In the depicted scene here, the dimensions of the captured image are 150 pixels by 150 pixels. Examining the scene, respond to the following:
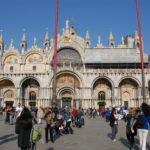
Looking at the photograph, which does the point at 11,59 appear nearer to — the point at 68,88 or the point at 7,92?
the point at 7,92

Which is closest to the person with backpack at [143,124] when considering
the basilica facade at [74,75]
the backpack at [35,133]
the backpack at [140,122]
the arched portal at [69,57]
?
the backpack at [140,122]

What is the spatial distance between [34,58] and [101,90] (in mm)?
16244

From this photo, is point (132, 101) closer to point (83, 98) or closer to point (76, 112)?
point (83, 98)

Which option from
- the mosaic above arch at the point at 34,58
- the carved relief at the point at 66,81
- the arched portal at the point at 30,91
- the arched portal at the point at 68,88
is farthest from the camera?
the mosaic above arch at the point at 34,58

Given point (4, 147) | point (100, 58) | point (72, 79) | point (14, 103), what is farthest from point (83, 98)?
point (4, 147)

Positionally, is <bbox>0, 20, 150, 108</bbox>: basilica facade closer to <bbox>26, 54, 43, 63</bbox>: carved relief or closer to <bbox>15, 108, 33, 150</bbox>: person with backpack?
<bbox>26, 54, 43, 63</bbox>: carved relief

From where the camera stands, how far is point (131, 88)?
42719 mm

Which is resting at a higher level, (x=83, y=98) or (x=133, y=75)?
(x=133, y=75)

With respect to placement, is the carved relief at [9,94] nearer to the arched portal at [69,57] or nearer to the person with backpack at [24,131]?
the arched portal at [69,57]

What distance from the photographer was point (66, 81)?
42.1 metres

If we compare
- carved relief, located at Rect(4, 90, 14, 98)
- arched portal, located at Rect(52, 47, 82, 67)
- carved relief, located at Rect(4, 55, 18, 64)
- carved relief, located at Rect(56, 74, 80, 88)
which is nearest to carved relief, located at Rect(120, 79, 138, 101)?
carved relief, located at Rect(56, 74, 80, 88)

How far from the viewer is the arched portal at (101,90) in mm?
42537

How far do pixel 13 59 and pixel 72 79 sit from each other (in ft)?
47.6

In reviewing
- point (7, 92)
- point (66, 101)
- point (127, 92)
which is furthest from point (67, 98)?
point (7, 92)
